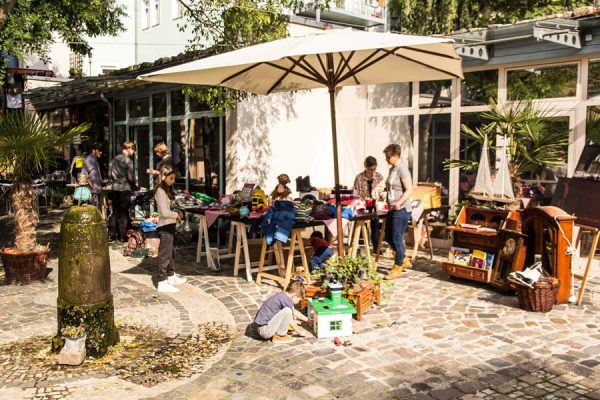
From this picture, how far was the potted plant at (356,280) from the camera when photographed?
6.15 meters

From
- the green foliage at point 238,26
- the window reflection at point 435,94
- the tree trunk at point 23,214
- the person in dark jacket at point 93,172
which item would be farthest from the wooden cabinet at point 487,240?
the person in dark jacket at point 93,172

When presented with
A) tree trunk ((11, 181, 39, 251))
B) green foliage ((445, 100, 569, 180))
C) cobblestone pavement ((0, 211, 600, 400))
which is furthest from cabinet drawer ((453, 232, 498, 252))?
tree trunk ((11, 181, 39, 251))

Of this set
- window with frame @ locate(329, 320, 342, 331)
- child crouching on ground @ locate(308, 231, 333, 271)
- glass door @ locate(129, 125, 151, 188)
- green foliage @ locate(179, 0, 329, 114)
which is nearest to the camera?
Result: window with frame @ locate(329, 320, 342, 331)

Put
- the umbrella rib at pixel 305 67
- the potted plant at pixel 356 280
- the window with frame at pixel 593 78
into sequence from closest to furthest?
1. the potted plant at pixel 356 280
2. the umbrella rib at pixel 305 67
3. the window with frame at pixel 593 78

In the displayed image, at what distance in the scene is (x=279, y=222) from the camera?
7.21 m

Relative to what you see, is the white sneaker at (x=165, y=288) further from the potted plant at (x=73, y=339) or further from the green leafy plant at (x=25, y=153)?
the potted plant at (x=73, y=339)

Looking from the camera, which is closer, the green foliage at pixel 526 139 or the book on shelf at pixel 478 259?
the book on shelf at pixel 478 259

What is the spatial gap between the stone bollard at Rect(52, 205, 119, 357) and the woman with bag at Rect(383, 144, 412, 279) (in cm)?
407

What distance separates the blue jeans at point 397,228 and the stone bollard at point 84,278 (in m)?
4.09

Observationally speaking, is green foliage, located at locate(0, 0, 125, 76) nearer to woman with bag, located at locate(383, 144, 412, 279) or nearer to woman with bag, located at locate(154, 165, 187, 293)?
woman with bag, located at locate(154, 165, 187, 293)

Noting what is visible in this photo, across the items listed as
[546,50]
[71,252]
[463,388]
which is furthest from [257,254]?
[546,50]

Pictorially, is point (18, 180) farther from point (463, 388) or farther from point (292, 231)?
point (463, 388)

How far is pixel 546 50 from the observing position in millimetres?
9336

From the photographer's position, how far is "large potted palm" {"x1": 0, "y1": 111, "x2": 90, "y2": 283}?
7.49 meters
